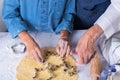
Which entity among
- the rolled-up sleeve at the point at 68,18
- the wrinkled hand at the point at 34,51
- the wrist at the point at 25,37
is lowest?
the wrinkled hand at the point at 34,51

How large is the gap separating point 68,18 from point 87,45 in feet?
0.79

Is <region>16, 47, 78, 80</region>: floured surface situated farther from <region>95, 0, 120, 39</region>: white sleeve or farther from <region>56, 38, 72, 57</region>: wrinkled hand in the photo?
<region>95, 0, 120, 39</region>: white sleeve

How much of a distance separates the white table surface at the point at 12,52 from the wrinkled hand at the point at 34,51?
43 millimetres

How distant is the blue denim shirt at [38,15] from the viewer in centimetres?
112

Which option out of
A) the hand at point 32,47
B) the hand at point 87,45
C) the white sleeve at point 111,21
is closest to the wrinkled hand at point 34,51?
the hand at point 32,47

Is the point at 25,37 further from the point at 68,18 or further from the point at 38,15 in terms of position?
the point at 68,18

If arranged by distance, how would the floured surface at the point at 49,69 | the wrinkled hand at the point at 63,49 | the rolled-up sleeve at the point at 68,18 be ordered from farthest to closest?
the rolled-up sleeve at the point at 68,18 < the wrinkled hand at the point at 63,49 < the floured surface at the point at 49,69

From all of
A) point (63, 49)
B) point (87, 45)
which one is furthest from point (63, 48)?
point (87, 45)

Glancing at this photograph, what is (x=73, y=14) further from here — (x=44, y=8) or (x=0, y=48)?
(x=0, y=48)

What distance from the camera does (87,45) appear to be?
102 cm

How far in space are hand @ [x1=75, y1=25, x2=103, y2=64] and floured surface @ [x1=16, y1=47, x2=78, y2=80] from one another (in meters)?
0.05

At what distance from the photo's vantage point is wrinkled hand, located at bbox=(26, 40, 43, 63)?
39.6 inches

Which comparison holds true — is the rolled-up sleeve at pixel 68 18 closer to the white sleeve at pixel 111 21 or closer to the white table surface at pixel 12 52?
the white table surface at pixel 12 52

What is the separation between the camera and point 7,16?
1.14 metres
